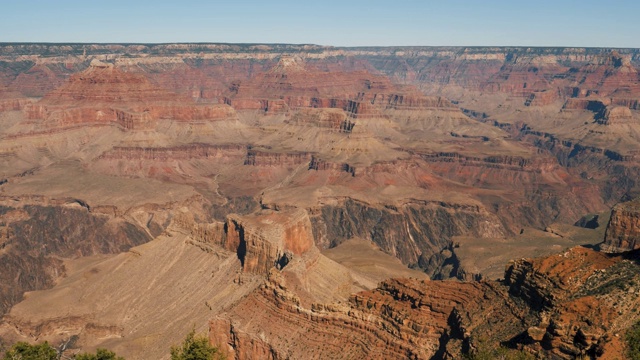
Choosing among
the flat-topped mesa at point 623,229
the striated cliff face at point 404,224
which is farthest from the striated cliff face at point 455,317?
the striated cliff face at point 404,224

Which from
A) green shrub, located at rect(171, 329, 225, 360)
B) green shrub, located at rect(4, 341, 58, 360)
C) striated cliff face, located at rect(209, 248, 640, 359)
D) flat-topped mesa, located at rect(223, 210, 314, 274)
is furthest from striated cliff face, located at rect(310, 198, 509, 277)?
green shrub, located at rect(171, 329, 225, 360)

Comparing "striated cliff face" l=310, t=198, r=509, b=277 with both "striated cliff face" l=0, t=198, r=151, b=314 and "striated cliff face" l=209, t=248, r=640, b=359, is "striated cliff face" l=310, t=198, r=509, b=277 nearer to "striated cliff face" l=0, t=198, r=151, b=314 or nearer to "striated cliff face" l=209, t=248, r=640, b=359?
"striated cliff face" l=0, t=198, r=151, b=314

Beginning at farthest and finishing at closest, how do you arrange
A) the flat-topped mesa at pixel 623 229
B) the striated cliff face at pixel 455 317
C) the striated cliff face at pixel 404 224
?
the striated cliff face at pixel 404 224 < the flat-topped mesa at pixel 623 229 < the striated cliff face at pixel 455 317

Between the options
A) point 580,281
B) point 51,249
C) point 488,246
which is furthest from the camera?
point 51,249

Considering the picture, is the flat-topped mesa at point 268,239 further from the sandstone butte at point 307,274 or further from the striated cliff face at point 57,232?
the striated cliff face at point 57,232

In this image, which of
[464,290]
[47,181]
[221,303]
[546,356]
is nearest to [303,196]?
[47,181]

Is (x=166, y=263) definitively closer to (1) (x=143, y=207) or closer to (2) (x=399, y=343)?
(2) (x=399, y=343)

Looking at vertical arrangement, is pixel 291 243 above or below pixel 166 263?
above
